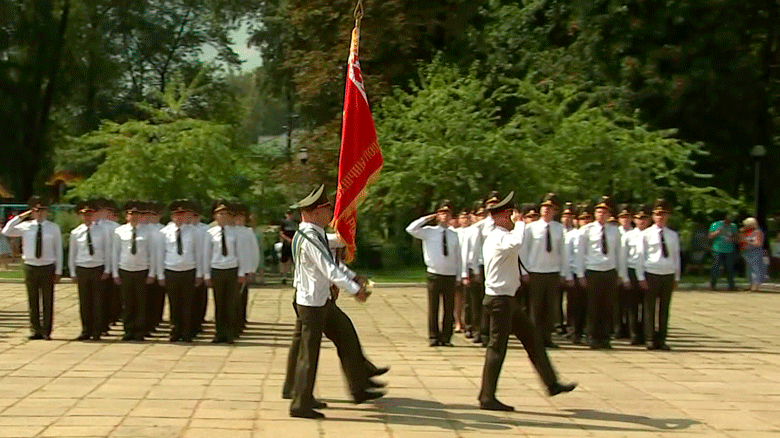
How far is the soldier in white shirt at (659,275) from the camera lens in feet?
53.7

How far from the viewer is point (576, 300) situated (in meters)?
17.6

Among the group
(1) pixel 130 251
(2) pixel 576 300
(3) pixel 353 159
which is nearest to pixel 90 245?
(1) pixel 130 251

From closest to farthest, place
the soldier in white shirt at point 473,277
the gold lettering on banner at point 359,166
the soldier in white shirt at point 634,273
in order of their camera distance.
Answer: the gold lettering on banner at point 359,166 < the soldier in white shirt at point 473,277 < the soldier in white shirt at point 634,273

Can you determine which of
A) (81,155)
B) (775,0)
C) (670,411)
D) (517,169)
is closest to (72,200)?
(81,155)

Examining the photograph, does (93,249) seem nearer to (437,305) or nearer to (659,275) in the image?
(437,305)

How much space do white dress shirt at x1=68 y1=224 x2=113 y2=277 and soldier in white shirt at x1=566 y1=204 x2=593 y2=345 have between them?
647 centimetres

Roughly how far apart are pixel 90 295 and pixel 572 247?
6.76 metres

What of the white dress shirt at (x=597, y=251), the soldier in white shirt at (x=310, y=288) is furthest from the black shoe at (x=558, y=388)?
the white dress shirt at (x=597, y=251)

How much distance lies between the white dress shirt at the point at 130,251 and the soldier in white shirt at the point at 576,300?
587cm

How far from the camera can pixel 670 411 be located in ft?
36.8

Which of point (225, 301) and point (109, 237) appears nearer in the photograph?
point (225, 301)

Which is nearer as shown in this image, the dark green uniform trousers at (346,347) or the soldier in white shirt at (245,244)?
the dark green uniform trousers at (346,347)

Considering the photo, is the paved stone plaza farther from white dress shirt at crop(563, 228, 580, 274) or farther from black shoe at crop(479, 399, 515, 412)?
white dress shirt at crop(563, 228, 580, 274)

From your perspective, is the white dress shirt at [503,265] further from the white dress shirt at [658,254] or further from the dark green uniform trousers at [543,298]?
the white dress shirt at [658,254]
